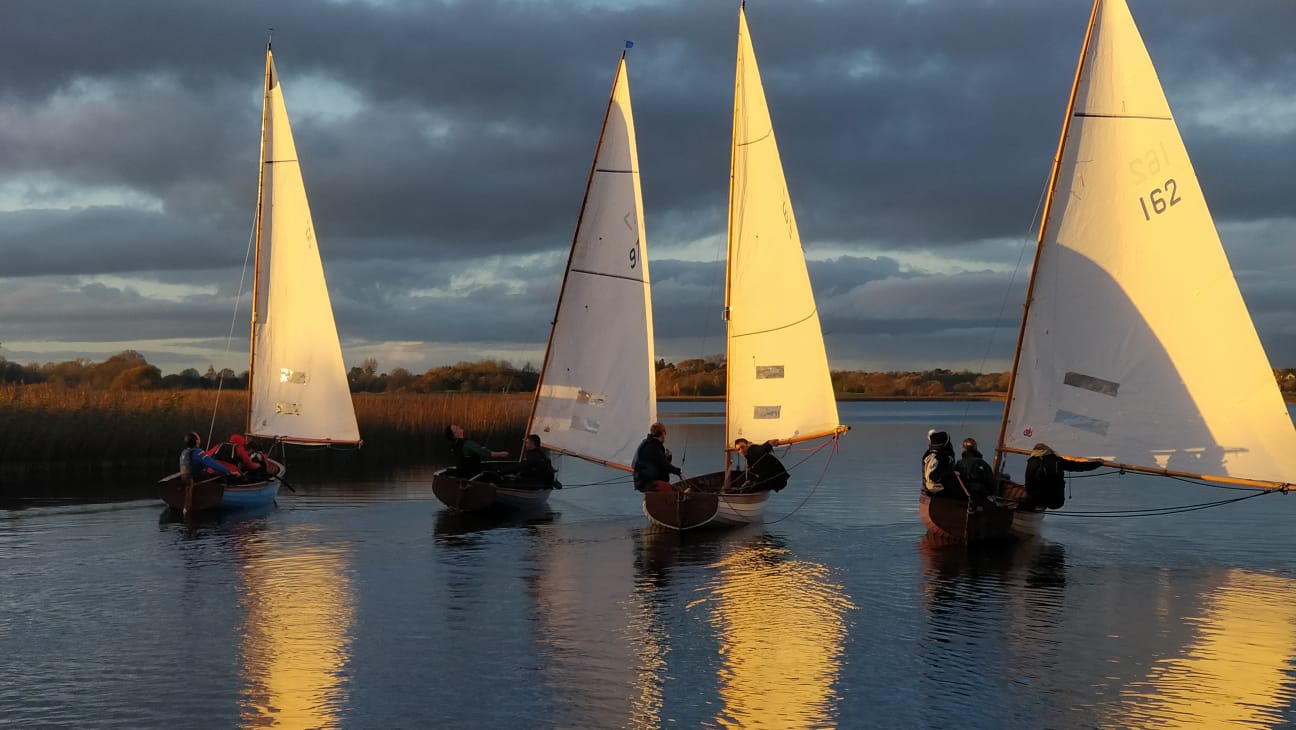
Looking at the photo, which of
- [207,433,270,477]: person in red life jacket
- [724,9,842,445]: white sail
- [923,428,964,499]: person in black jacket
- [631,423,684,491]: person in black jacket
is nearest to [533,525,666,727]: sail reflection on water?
[631,423,684,491]: person in black jacket

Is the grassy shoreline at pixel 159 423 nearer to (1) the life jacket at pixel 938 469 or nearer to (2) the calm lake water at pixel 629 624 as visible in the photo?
(2) the calm lake water at pixel 629 624

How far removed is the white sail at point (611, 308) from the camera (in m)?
31.2

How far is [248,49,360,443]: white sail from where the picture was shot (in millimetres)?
34750

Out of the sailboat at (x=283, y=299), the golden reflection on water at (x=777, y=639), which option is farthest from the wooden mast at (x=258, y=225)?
the golden reflection on water at (x=777, y=639)

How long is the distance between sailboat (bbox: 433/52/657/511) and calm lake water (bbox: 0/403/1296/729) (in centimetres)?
269

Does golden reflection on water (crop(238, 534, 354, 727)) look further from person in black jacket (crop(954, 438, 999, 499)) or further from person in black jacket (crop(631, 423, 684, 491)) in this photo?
person in black jacket (crop(954, 438, 999, 499))

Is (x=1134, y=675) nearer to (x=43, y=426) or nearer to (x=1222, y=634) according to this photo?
(x=1222, y=634)

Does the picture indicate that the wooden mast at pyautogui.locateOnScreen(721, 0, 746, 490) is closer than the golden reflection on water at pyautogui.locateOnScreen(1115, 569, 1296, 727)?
No

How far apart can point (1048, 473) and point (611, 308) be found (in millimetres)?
11898

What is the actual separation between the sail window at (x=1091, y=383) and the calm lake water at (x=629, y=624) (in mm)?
3231

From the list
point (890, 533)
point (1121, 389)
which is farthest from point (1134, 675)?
point (890, 533)

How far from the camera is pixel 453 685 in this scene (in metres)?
13.2

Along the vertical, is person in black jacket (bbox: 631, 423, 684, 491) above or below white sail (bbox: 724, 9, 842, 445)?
below

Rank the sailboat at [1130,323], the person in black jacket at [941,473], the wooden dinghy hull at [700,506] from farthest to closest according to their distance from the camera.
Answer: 1. the wooden dinghy hull at [700,506]
2. the person in black jacket at [941,473]
3. the sailboat at [1130,323]
